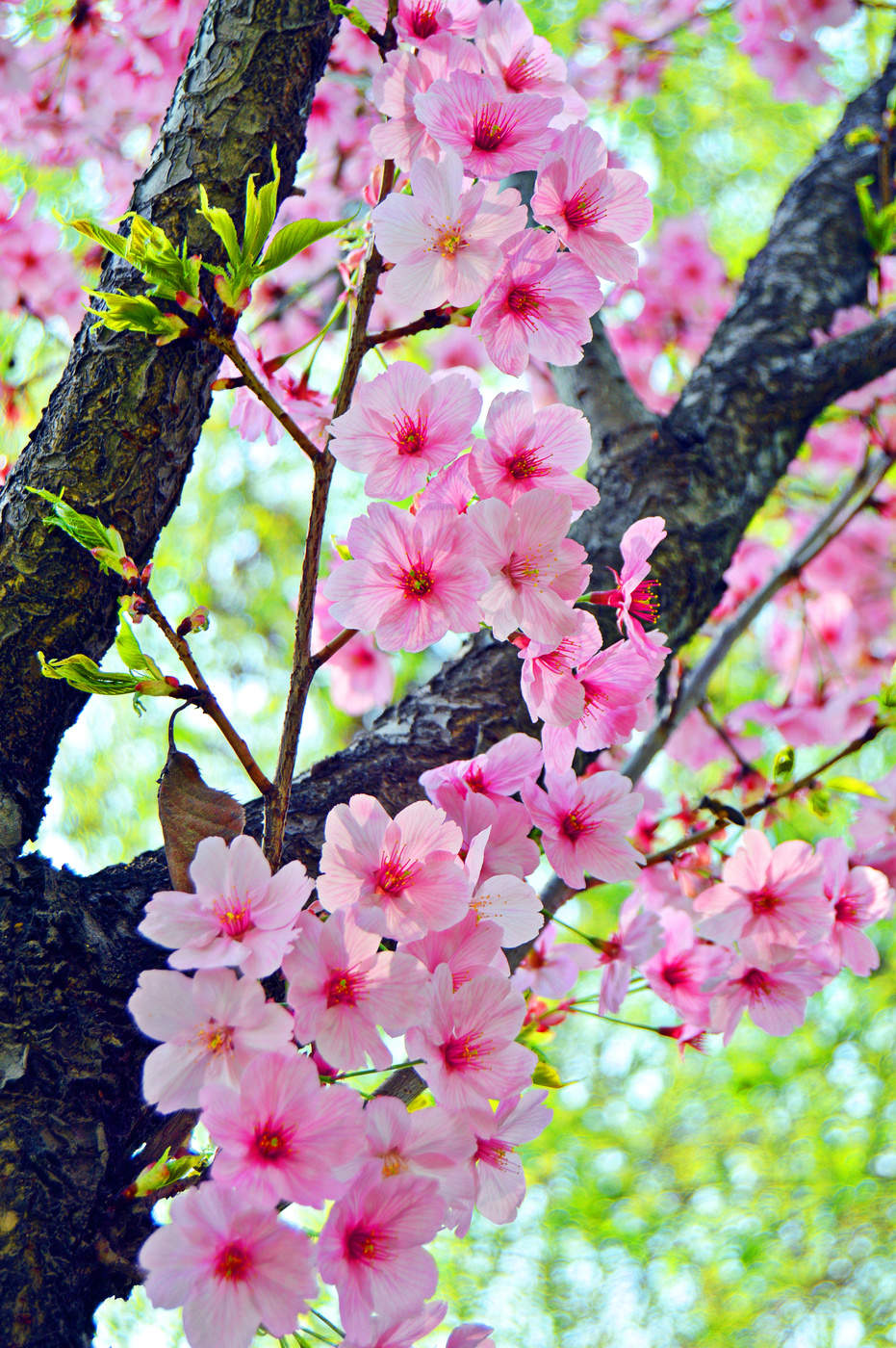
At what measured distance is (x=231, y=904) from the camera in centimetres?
55

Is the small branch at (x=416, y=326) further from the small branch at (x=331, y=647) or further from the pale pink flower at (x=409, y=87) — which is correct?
the small branch at (x=331, y=647)

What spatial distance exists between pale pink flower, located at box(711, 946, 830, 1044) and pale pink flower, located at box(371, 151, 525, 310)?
0.55 metres

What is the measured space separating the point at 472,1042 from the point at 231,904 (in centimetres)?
17

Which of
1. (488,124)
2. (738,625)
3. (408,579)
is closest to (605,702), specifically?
(408,579)

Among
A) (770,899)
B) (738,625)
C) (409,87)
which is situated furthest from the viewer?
(738,625)

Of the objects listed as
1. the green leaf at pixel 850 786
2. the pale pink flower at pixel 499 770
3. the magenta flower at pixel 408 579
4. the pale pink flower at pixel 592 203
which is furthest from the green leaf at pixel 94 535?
the green leaf at pixel 850 786

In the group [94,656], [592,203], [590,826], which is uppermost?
[592,203]

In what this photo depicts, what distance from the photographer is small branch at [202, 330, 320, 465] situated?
0.61 m

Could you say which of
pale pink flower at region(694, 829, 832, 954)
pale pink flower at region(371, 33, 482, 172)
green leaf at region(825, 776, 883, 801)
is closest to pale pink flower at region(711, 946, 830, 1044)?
pale pink flower at region(694, 829, 832, 954)

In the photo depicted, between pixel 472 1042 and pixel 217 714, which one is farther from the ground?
pixel 217 714

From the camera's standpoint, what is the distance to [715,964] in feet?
3.07

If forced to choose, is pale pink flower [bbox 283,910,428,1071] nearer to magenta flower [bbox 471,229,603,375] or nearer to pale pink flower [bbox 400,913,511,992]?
pale pink flower [bbox 400,913,511,992]

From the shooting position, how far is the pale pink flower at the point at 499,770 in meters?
0.70

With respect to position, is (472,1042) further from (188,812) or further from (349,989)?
(188,812)
